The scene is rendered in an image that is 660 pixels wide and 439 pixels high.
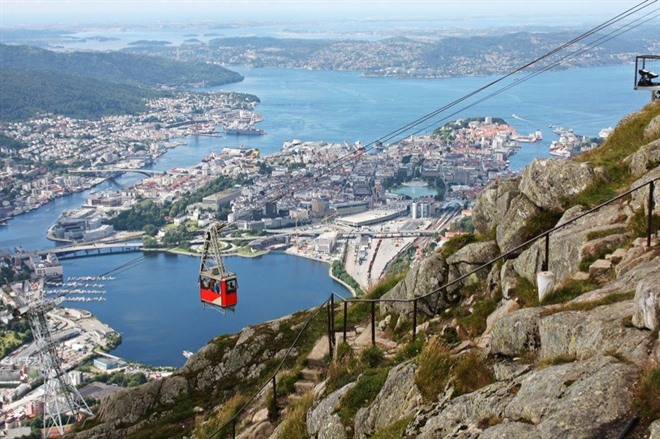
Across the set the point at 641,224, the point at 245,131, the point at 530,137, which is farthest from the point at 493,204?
the point at 245,131

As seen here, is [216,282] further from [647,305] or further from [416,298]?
[647,305]

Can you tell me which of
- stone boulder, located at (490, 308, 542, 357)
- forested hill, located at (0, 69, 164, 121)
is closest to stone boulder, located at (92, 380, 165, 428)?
stone boulder, located at (490, 308, 542, 357)

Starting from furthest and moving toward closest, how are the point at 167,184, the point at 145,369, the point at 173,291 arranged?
1. the point at 167,184
2. the point at 173,291
3. the point at 145,369

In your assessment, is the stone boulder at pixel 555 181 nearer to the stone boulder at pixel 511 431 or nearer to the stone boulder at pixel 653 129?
the stone boulder at pixel 653 129

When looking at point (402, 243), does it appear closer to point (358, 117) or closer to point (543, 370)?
point (543, 370)

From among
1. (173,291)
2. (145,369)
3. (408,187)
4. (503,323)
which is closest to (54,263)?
(173,291)

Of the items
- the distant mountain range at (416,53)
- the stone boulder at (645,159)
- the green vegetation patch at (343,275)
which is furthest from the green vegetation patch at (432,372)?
the distant mountain range at (416,53)
